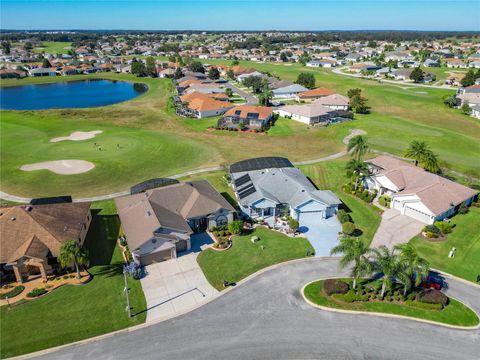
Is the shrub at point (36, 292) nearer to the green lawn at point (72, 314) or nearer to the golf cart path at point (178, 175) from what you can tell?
the green lawn at point (72, 314)

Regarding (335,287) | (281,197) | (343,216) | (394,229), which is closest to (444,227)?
(394,229)

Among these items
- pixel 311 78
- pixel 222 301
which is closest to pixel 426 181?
pixel 222 301

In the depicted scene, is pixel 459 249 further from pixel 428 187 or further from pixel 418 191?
pixel 428 187

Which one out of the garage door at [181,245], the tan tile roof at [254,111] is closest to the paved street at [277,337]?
the garage door at [181,245]

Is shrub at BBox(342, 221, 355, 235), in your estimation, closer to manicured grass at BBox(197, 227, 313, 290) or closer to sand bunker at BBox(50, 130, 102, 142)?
manicured grass at BBox(197, 227, 313, 290)

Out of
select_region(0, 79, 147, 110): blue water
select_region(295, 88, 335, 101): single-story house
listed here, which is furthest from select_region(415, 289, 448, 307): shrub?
select_region(0, 79, 147, 110): blue water

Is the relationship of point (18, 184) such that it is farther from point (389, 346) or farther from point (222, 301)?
point (389, 346)

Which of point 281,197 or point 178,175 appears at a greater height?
point 281,197
